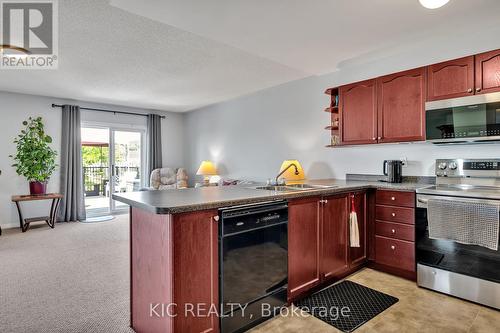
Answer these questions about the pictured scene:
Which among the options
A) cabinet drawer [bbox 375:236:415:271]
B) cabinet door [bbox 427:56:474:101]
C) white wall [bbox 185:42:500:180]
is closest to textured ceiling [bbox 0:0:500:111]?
white wall [bbox 185:42:500:180]

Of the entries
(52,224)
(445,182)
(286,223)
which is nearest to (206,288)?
(286,223)

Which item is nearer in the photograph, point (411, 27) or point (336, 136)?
point (411, 27)

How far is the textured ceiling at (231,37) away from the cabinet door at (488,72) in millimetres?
375

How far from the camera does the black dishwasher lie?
1759mm

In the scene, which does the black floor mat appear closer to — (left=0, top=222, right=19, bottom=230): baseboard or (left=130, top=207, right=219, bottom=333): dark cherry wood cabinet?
(left=130, top=207, right=219, bottom=333): dark cherry wood cabinet

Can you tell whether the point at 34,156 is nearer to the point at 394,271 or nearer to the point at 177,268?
the point at 177,268

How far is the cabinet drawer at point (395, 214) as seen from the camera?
8.71 ft

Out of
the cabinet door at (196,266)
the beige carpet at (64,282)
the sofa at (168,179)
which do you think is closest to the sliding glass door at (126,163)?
the sofa at (168,179)

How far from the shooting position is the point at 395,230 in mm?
2766

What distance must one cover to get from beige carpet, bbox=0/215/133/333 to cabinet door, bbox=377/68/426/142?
310cm

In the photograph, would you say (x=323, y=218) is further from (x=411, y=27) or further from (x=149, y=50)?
(x=149, y=50)

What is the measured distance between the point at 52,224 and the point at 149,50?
12.5 feet

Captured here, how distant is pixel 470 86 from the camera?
2564 millimetres

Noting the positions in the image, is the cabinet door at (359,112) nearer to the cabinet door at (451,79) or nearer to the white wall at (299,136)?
the white wall at (299,136)
